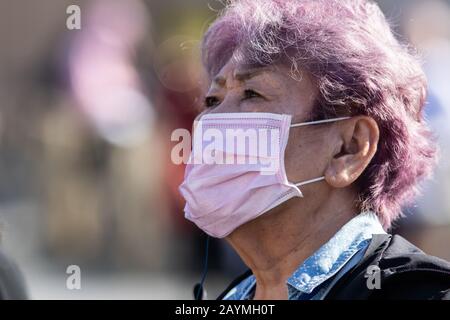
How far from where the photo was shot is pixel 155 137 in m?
8.23

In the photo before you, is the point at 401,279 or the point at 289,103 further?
the point at 289,103

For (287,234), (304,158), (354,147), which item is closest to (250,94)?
(304,158)

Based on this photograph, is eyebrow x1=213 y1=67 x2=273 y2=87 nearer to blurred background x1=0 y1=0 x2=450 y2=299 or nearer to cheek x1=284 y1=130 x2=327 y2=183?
cheek x1=284 y1=130 x2=327 y2=183

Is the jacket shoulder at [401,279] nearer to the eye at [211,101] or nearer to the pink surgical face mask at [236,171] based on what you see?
the pink surgical face mask at [236,171]

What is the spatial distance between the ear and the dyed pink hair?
1.5 inches

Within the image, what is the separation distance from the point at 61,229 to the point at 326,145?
20.5ft

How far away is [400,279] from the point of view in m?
2.50

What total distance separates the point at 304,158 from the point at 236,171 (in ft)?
0.83

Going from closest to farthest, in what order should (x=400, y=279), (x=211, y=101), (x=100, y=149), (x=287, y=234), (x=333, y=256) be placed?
(x=400, y=279)
(x=333, y=256)
(x=287, y=234)
(x=211, y=101)
(x=100, y=149)

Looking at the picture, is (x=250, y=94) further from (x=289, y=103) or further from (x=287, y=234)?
(x=287, y=234)

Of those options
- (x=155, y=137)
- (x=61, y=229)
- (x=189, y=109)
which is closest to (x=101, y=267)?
(x=61, y=229)

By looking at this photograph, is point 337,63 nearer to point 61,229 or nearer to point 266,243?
point 266,243

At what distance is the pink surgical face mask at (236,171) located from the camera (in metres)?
2.87

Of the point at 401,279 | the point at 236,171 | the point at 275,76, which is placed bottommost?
the point at 401,279
